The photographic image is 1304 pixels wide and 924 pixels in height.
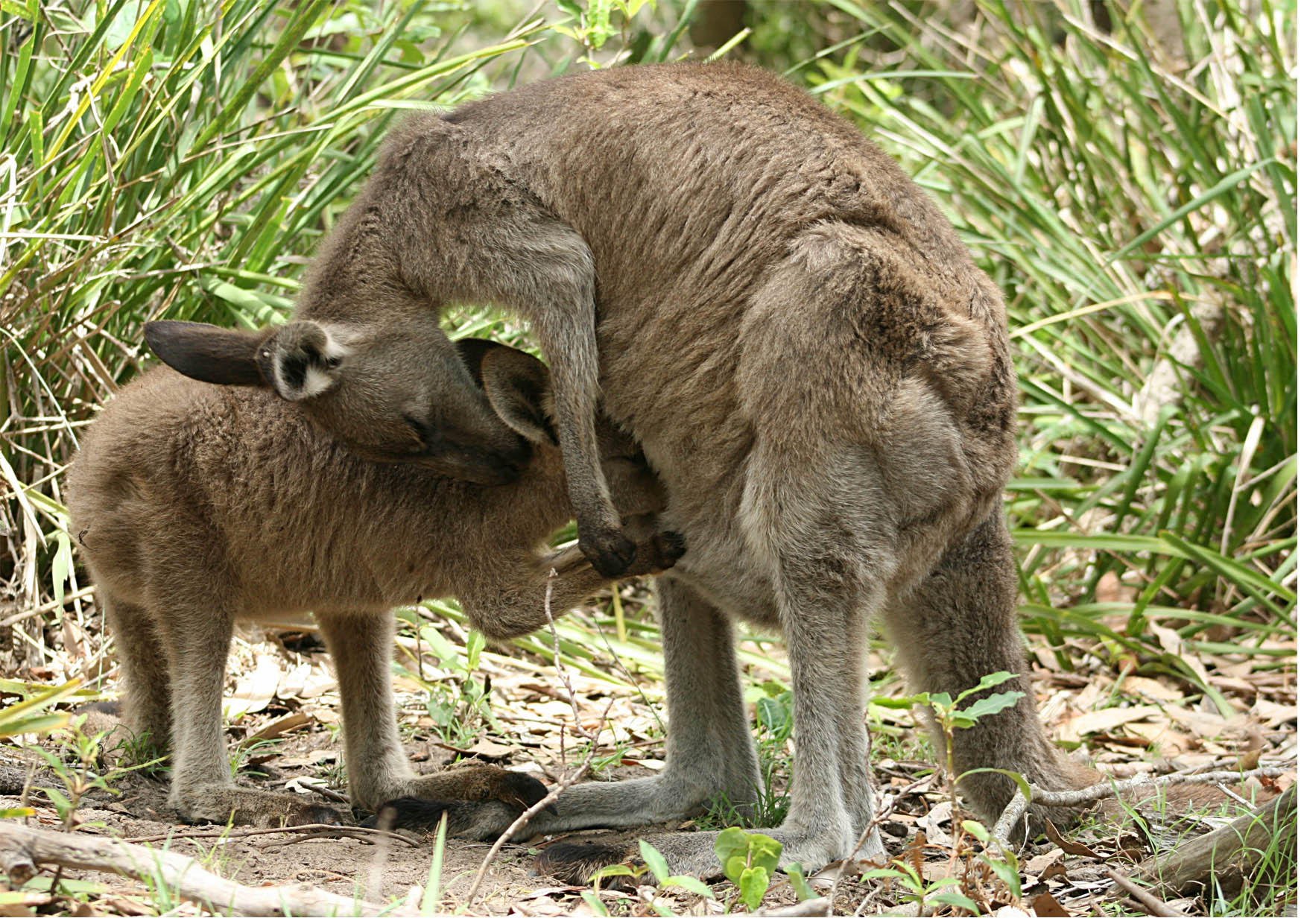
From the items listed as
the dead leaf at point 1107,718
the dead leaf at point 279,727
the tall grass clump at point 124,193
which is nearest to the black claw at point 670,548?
the dead leaf at point 279,727

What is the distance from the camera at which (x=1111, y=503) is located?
6191 mm

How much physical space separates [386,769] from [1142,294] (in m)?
3.96

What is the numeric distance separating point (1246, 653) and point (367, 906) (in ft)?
12.9

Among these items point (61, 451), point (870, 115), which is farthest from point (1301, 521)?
point (61, 451)

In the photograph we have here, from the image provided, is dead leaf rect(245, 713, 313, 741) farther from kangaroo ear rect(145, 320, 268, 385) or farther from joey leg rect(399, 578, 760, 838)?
kangaroo ear rect(145, 320, 268, 385)

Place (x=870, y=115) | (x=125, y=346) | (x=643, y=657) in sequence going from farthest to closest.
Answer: (x=870, y=115), (x=643, y=657), (x=125, y=346)

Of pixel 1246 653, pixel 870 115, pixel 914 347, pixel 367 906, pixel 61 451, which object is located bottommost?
pixel 1246 653

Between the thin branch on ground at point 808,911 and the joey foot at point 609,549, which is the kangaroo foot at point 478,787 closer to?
the joey foot at point 609,549

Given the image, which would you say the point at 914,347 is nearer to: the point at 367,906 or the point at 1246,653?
the point at 367,906

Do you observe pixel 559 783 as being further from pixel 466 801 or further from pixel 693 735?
pixel 693 735

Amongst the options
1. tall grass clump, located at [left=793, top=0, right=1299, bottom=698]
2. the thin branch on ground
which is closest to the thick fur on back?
the thin branch on ground

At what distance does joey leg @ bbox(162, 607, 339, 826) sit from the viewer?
12.1 feet

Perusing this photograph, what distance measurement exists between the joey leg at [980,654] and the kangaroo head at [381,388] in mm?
1204

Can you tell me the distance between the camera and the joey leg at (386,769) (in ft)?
12.5
